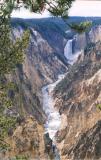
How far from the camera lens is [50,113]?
151 metres

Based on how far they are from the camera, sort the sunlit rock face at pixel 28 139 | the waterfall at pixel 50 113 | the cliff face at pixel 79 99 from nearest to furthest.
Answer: the sunlit rock face at pixel 28 139, the cliff face at pixel 79 99, the waterfall at pixel 50 113

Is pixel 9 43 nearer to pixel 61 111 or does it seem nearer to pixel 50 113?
pixel 61 111

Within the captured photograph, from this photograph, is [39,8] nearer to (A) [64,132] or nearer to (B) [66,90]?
(A) [64,132]

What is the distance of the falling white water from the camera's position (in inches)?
5177

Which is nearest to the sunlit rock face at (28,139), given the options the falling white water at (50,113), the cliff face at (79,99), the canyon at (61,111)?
the canyon at (61,111)

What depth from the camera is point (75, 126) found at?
12069 centimetres

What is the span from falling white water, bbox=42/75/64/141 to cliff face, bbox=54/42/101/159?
1.85 metres

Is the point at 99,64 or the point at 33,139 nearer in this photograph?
the point at 33,139

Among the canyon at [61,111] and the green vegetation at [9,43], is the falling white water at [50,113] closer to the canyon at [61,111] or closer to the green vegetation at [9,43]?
the canyon at [61,111]

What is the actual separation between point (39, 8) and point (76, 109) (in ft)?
398

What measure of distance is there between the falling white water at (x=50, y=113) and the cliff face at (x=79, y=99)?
1847mm

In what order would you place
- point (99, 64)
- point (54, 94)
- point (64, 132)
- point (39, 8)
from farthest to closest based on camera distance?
point (54, 94) → point (99, 64) → point (64, 132) → point (39, 8)

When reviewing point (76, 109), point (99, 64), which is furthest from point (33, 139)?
point (99, 64)

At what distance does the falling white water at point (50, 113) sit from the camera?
431 feet
